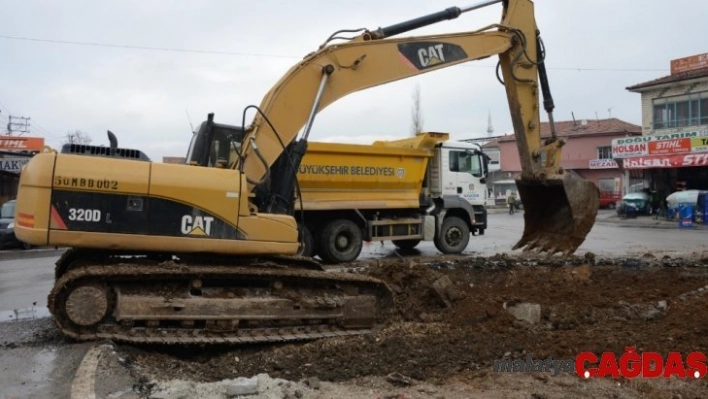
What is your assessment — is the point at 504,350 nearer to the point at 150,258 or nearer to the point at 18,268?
the point at 150,258

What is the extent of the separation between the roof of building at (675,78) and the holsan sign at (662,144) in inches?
145

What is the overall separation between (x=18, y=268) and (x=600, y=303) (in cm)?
1211

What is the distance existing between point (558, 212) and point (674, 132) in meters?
29.2

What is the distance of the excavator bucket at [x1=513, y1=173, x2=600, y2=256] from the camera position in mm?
8570

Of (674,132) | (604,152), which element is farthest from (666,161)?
(604,152)

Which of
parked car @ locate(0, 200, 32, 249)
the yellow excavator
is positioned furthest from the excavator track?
parked car @ locate(0, 200, 32, 249)

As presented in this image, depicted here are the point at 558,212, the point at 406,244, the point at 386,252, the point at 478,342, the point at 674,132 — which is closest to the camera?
the point at 478,342

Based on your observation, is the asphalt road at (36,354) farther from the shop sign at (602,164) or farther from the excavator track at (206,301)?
the shop sign at (602,164)

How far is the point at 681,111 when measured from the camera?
33906 mm

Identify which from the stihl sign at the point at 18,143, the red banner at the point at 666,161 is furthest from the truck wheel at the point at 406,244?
the stihl sign at the point at 18,143

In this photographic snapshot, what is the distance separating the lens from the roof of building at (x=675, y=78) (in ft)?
107

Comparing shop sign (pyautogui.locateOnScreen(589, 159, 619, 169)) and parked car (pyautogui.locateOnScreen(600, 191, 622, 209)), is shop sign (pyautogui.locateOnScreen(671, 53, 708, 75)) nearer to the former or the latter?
parked car (pyautogui.locateOnScreen(600, 191, 622, 209))

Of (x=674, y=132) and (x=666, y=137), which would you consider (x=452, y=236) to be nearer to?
(x=666, y=137)

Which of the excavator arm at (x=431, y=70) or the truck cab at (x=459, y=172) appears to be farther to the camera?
the truck cab at (x=459, y=172)
